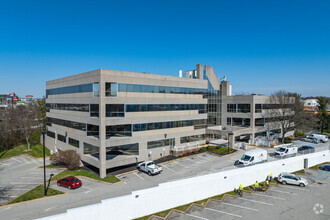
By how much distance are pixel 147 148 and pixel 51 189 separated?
13.6 metres

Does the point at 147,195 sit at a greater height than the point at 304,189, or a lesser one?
greater

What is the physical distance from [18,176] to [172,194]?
22.5 meters

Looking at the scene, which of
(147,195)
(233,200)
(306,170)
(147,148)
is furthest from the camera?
(147,148)

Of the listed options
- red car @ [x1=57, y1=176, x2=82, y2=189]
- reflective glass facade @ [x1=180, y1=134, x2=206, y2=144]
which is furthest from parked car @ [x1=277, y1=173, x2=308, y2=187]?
red car @ [x1=57, y1=176, x2=82, y2=189]

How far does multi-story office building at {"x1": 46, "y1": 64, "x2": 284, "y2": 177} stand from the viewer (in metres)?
27.3

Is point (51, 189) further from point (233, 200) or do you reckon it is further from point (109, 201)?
point (233, 200)

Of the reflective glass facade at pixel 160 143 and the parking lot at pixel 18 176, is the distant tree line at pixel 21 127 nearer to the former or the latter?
the parking lot at pixel 18 176

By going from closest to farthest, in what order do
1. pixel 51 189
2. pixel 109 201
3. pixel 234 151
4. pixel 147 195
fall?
pixel 109 201, pixel 147 195, pixel 51 189, pixel 234 151

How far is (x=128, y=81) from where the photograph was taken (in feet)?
95.6

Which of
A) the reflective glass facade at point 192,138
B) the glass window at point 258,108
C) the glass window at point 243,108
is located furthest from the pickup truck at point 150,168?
the glass window at point 258,108

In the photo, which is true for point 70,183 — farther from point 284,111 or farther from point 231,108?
point 284,111

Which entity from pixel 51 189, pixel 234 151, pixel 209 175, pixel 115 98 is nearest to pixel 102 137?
pixel 115 98

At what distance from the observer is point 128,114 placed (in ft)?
95.8

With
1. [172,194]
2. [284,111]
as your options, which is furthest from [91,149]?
[284,111]
